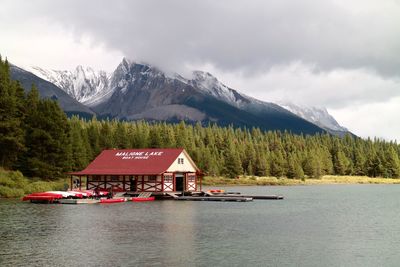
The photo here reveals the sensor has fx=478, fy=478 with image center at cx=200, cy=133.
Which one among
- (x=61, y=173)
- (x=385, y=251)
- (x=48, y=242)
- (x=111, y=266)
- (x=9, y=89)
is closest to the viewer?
(x=111, y=266)

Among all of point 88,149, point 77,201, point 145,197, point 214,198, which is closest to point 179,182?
point 145,197

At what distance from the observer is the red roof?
269 ft

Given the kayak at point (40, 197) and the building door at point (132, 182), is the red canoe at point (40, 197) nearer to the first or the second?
the kayak at point (40, 197)

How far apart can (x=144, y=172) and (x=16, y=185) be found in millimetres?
20498

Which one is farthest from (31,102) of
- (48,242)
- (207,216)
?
(48,242)

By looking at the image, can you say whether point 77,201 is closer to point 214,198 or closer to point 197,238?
point 214,198

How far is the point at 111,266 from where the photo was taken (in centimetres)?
2667

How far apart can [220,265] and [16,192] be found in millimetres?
55653

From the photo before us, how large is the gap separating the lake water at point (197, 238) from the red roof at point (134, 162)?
2474 centimetres

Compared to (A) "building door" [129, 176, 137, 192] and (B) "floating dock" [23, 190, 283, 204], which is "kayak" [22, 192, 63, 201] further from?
(A) "building door" [129, 176, 137, 192]

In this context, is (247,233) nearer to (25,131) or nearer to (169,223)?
(169,223)

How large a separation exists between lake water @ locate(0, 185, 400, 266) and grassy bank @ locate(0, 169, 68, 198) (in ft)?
56.9

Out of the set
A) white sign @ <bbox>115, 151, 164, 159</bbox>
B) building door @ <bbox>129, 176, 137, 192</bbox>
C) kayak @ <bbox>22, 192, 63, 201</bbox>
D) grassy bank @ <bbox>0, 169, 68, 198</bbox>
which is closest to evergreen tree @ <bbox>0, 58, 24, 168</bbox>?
grassy bank @ <bbox>0, 169, 68, 198</bbox>

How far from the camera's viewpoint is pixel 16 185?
7638cm
